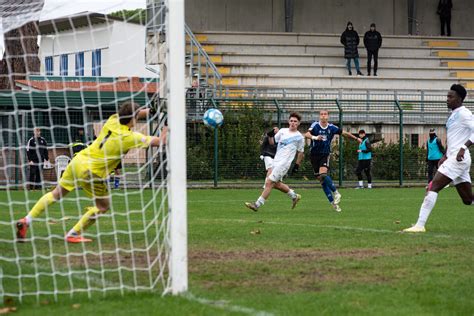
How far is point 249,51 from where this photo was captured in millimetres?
38844

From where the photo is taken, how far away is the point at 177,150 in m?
7.78

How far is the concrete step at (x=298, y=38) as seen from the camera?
3941 cm

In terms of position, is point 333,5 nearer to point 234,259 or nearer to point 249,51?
point 249,51

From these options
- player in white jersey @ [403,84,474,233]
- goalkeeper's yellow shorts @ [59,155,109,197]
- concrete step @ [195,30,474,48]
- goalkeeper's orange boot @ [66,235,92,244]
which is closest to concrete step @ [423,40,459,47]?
concrete step @ [195,30,474,48]

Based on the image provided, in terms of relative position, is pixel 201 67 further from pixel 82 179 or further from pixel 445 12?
pixel 82 179

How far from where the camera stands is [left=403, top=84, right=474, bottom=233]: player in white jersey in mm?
12656

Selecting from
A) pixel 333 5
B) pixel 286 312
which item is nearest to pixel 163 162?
pixel 286 312

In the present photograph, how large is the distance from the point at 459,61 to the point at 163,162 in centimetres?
3329

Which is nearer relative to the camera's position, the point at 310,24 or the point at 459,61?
the point at 459,61

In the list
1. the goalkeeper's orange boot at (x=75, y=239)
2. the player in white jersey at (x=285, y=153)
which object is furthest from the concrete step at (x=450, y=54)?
the goalkeeper's orange boot at (x=75, y=239)

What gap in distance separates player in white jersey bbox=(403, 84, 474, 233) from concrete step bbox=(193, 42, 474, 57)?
25499 millimetres

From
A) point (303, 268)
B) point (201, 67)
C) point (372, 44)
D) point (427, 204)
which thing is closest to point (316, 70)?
point (372, 44)

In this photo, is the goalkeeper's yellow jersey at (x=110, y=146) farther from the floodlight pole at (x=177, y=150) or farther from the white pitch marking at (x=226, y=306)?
the white pitch marking at (x=226, y=306)

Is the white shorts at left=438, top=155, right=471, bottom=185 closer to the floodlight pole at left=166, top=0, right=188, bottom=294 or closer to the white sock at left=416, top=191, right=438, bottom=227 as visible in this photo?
the white sock at left=416, top=191, right=438, bottom=227
